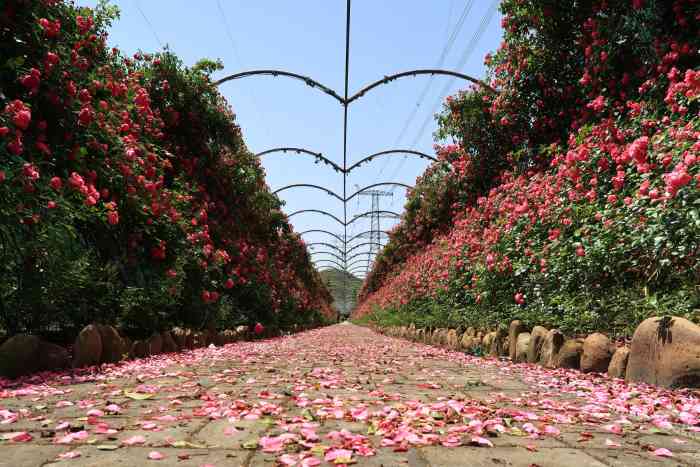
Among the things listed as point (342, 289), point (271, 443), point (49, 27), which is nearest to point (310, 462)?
point (271, 443)

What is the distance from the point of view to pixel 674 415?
2.79 m

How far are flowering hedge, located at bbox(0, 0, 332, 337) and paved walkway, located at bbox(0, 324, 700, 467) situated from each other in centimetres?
100

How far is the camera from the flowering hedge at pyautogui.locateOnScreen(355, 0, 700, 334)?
4.16m

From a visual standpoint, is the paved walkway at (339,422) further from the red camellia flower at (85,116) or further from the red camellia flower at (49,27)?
the red camellia flower at (49,27)

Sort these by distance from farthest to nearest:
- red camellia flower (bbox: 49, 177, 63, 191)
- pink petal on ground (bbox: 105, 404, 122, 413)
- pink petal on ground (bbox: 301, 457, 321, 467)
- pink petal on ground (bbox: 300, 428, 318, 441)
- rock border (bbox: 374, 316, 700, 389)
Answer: red camellia flower (bbox: 49, 177, 63, 191) → rock border (bbox: 374, 316, 700, 389) → pink petal on ground (bbox: 105, 404, 122, 413) → pink petal on ground (bbox: 300, 428, 318, 441) → pink petal on ground (bbox: 301, 457, 321, 467)

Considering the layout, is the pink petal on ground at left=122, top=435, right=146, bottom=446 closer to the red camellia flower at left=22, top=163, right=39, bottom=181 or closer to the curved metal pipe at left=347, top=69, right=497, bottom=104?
the red camellia flower at left=22, top=163, right=39, bottom=181

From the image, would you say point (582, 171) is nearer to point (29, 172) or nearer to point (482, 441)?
point (482, 441)

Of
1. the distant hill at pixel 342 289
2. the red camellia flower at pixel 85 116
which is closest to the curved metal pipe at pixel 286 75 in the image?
the red camellia flower at pixel 85 116

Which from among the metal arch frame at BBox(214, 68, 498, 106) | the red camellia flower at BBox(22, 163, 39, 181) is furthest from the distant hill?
the red camellia flower at BBox(22, 163, 39, 181)

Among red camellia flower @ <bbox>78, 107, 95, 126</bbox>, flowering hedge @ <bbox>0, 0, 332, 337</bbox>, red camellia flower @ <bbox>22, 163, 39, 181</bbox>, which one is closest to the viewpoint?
red camellia flower @ <bbox>22, 163, 39, 181</bbox>

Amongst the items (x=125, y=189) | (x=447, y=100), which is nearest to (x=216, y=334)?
(x=125, y=189)

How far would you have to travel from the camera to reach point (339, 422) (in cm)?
268

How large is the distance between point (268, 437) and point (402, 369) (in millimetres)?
3567

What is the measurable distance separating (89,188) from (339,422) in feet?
11.0
